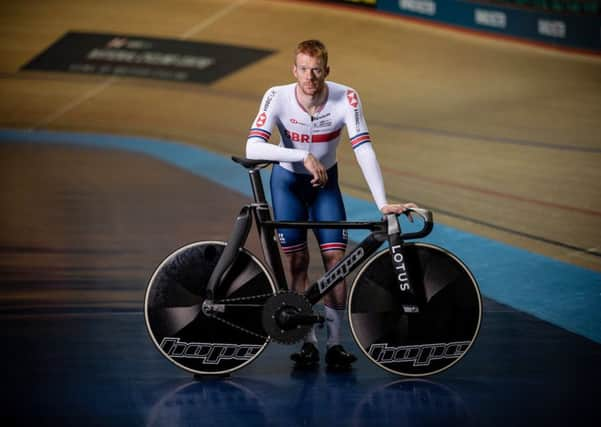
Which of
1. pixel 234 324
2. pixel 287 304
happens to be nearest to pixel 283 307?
pixel 287 304

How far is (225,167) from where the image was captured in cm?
1252

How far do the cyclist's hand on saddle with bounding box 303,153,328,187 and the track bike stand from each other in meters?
0.18

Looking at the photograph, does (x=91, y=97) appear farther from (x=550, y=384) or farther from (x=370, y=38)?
(x=550, y=384)

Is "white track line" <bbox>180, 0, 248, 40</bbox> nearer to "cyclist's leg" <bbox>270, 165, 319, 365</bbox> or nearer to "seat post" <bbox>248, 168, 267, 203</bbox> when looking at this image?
"cyclist's leg" <bbox>270, 165, 319, 365</bbox>

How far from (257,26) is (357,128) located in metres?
15.8

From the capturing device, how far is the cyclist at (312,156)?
179 inches

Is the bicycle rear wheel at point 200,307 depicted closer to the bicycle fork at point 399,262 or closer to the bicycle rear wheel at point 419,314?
the bicycle rear wheel at point 419,314

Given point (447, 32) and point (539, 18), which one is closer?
point (539, 18)

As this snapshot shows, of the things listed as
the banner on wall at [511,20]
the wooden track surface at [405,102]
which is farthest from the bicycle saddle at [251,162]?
the banner on wall at [511,20]

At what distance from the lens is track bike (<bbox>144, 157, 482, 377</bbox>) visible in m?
4.56

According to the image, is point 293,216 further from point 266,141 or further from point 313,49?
point 313,49

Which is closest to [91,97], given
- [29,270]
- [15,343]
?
[29,270]

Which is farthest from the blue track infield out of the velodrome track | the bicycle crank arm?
the bicycle crank arm

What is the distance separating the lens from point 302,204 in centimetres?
493
